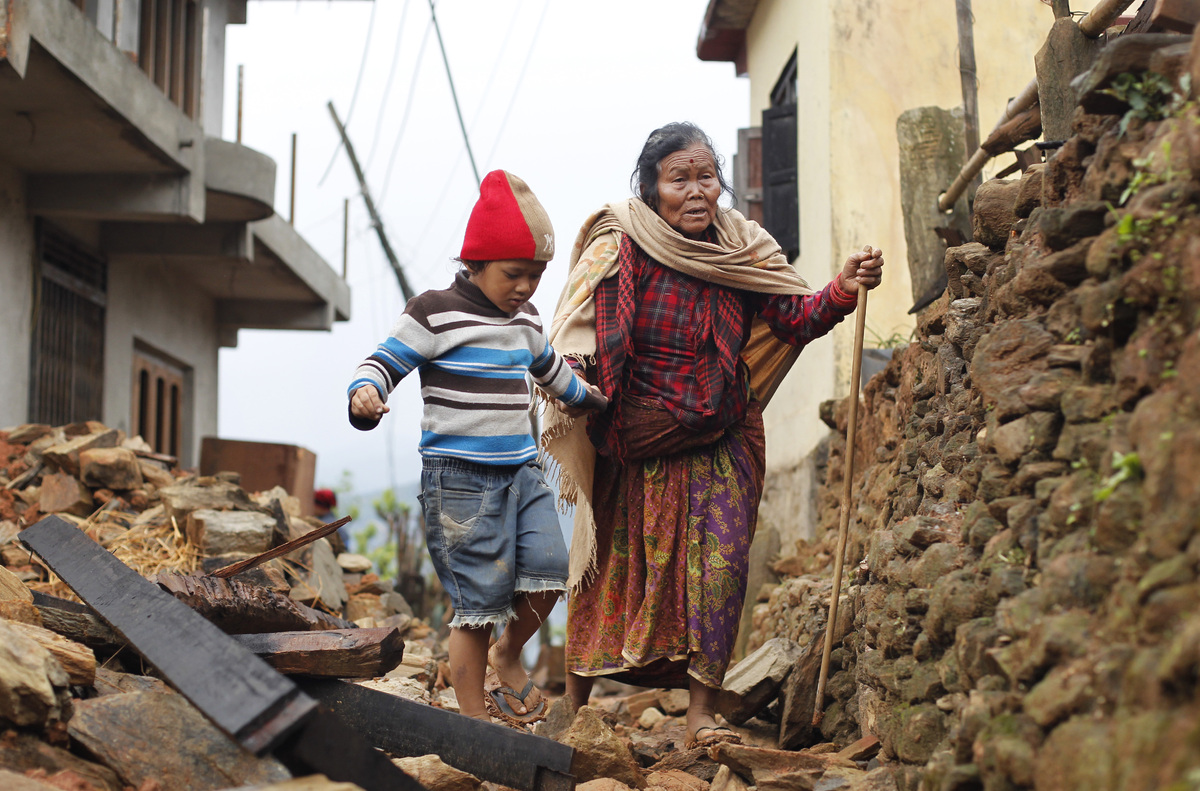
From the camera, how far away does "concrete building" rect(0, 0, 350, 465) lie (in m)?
7.34

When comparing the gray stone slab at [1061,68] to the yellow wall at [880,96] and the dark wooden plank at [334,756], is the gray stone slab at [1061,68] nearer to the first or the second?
the dark wooden plank at [334,756]

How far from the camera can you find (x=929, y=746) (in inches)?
99.0

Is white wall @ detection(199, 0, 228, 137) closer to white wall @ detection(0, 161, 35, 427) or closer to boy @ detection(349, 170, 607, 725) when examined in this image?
white wall @ detection(0, 161, 35, 427)

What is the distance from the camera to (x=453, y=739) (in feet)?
9.63

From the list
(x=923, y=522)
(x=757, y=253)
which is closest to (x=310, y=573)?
(x=757, y=253)

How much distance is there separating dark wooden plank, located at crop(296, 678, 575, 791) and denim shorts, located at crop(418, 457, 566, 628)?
0.51 metres

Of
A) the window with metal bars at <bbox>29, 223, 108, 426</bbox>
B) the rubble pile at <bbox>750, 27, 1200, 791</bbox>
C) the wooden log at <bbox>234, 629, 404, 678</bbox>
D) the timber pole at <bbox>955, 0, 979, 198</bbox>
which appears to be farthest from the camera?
the window with metal bars at <bbox>29, 223, 108, 426</bbox>

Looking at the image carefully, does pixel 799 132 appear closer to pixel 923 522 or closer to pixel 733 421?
pixel 733 421

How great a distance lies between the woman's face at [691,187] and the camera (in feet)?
13.4

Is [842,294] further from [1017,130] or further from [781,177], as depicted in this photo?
[781,177]

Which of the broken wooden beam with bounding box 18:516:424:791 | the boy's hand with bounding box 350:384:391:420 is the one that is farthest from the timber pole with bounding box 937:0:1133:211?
the broken wooden beam with bounding box 18:516:424:791

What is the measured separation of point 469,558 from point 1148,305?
217 centimetres

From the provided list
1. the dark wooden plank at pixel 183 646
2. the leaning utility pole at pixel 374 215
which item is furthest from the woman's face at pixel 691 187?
the leaning utility pole at pixel 374 215

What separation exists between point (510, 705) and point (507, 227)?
1.57 metres
